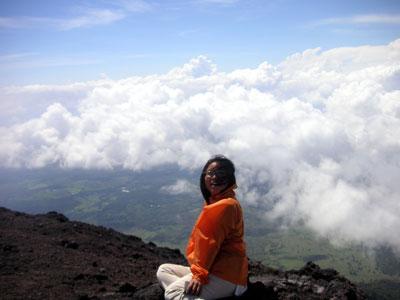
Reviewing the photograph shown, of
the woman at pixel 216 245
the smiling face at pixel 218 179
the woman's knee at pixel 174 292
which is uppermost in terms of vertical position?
the smiling face at pixel 218 179

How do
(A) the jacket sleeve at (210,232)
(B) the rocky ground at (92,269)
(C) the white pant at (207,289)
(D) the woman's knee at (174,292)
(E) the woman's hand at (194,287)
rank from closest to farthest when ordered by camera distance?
(A) the jacket sleeve at (210,232)
(E) the woman's hand at (194,287)
(C) the white pant at (207,289)
(D) the woman's knee at (174,292)
(B) the rocky ground at (92,269)

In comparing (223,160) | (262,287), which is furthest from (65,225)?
(223,160)

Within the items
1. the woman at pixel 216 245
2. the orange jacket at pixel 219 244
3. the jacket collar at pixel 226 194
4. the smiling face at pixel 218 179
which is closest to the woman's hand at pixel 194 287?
the woman at pixel 216 245

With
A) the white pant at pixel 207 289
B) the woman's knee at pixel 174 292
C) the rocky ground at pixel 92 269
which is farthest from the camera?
the rocky ground at pixel 92 269

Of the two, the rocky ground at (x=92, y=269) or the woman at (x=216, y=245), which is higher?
the woman at (x=216, y=245)

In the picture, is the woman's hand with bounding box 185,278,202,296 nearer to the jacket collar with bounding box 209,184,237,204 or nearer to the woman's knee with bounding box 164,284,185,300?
the woman's knee with bounding box 164,284,185,300

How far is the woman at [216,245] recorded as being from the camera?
8.32 meters

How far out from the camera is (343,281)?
580 inches

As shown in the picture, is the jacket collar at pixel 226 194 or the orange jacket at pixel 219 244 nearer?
the orange jacket at pixel 219 244

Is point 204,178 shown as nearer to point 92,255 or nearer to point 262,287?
point 262,287

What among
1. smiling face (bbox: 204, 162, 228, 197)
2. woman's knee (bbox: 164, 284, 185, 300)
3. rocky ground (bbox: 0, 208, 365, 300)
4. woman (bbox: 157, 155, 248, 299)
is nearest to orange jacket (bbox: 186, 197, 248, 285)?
woman (bbox: 157, 155, 248, 299)

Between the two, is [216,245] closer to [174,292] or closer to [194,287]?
[194,287]

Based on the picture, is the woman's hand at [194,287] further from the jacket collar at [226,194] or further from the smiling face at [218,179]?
the smiling face at [218,179]

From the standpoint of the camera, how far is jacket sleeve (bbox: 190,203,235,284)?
8.27 meters
